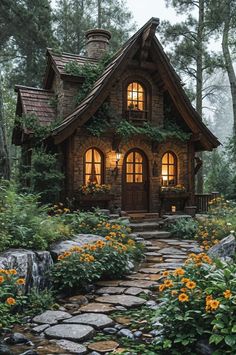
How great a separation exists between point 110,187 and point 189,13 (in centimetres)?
1185

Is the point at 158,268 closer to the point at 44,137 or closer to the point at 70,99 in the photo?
the point at 44,137

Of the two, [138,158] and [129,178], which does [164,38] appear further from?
[129,178]

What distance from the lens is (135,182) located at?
1322 centimetres

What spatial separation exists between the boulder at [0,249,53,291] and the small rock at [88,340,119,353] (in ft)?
5.65

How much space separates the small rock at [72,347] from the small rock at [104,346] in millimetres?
92

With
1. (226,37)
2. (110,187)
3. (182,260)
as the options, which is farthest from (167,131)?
(226,37)

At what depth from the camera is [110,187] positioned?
1247 centimetres

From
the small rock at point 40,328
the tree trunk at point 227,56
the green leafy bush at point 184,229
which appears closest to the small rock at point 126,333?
the small rock at point 40,328

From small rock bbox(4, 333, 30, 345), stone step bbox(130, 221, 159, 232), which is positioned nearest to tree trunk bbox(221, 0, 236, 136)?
stone step bbox(130, 221, 159, 232)

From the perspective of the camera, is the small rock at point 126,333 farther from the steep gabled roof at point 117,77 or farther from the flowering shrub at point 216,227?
the steep gabled roof at point 117,77

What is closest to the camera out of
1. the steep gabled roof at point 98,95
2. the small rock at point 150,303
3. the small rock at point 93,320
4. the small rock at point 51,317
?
the small rock at point 93,320

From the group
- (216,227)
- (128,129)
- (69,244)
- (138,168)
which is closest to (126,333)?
(69,244)

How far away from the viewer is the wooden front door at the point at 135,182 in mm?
13055

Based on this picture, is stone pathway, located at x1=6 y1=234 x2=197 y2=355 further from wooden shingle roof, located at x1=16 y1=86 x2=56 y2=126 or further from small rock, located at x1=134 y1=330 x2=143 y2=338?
wooden shingle roof, located at x1=16 y1=86 x2=56 y2=126
